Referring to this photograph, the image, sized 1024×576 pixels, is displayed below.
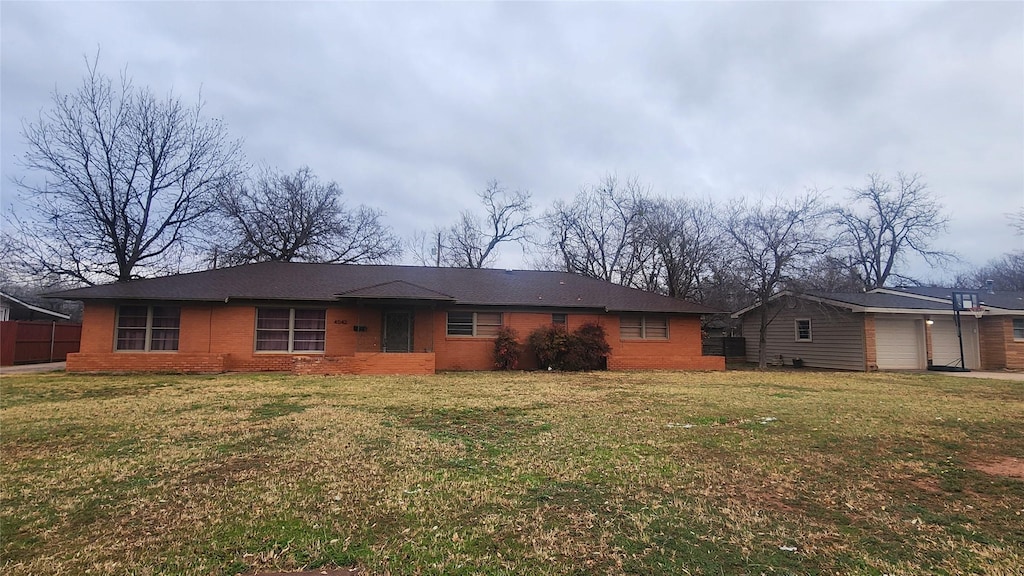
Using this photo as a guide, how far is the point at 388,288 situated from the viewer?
A: 1688 centimetres

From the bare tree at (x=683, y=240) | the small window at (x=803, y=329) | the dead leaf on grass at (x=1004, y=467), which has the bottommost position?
the dead leaf on grass at (x=1004, y=467)

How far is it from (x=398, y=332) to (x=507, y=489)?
561 inches

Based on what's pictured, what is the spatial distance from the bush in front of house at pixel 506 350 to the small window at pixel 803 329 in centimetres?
1306

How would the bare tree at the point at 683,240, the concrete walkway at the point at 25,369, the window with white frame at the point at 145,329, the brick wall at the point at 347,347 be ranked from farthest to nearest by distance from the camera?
the bare tree at the point at 683,240, the window with white frame at the point at 145,329, the concrete walkway at the point at 25,369, the brick wall at the point at 347,347

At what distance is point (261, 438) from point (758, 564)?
5.54 meters

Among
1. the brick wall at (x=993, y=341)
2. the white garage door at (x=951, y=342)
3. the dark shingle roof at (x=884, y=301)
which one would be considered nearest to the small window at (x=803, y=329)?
the dark shingle roof at (x=884, y=301)

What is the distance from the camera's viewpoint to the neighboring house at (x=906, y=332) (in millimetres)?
18781

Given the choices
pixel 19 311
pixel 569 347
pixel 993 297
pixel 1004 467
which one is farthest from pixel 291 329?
pixel 993 297

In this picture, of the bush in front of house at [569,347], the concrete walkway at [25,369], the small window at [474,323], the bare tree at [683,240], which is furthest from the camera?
the bare tree at [683,240]

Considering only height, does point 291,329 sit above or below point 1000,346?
above

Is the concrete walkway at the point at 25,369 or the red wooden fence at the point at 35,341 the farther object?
the red wooden fence at the point at 35,341

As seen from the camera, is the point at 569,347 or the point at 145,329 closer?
the point at 145,329

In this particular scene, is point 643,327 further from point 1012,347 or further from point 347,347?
point 1012,347

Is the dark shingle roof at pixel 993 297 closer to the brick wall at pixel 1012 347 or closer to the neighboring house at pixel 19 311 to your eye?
the brick wall at pixel 1012 347
